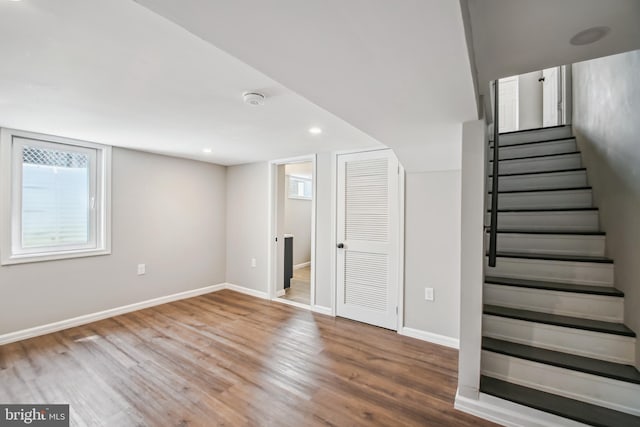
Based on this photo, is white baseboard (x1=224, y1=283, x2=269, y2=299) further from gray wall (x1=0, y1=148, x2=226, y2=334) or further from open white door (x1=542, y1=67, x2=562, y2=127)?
open white door (x1=542, y1=67, x2=562, y2=127)

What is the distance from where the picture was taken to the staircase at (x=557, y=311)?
1602 mm

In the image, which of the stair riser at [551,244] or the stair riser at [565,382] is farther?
the stair riser at [551,244]

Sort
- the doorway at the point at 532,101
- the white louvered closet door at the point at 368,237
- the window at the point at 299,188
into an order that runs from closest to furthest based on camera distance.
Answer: the white louvered closet door at the point at 368,237, the doorway at the point at 532,101, the window at the point at 299,188

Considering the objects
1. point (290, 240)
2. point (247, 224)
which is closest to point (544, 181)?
point (290, 240)

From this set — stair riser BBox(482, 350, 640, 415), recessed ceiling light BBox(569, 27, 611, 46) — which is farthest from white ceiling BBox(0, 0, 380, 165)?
stair riser BBox(482, 350, 640, 415)

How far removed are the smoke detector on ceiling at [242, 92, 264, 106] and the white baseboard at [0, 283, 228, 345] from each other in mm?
3194

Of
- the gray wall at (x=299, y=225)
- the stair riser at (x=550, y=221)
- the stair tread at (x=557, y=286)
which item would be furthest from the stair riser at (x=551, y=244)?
the gray wall at (x=299, y=225)

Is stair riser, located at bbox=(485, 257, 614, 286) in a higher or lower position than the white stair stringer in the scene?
lower

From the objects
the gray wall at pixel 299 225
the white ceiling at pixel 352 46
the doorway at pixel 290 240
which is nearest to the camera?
the white ceiling at pixel 352 46

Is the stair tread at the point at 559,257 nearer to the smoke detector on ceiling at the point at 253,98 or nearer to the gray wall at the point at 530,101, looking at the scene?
the smoke detector on ceiling at the point at 253,98

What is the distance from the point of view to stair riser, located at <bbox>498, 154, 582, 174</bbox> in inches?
105

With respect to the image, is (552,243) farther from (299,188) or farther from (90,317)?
(299,188)

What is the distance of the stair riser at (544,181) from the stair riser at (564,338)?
1409mm

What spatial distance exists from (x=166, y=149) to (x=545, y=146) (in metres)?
4.38
